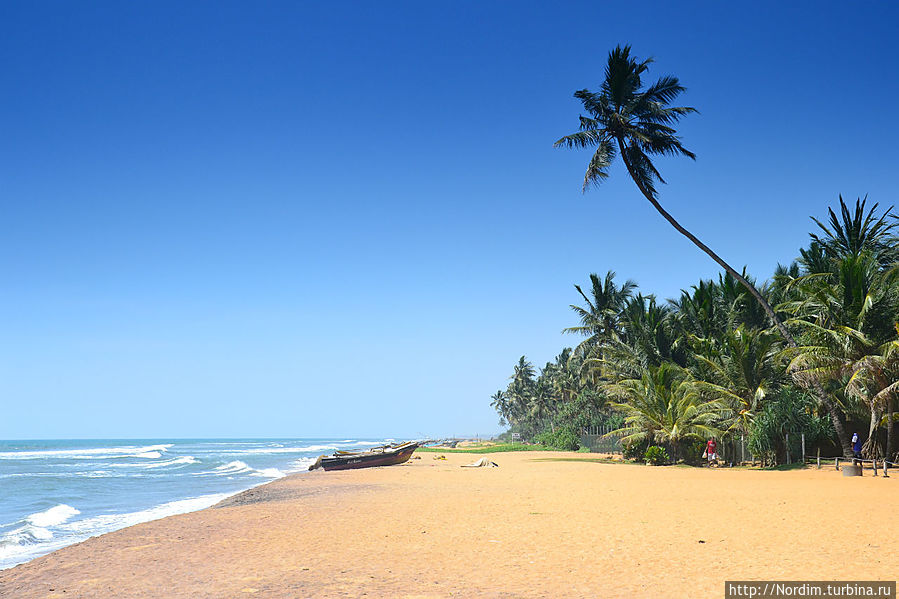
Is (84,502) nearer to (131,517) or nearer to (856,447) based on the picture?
(131,517)

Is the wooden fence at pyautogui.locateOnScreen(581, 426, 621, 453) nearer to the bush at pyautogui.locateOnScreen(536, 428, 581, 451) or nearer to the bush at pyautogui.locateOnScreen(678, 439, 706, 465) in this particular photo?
the bush at pyautogui.locateOnScreen(536, 428, 581, 451)

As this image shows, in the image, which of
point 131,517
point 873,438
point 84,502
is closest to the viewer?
point 131,517

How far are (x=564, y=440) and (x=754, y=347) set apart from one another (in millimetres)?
23972

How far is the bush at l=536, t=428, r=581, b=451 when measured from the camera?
156 ft

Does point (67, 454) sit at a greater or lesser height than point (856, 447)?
lesser

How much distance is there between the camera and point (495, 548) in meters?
9.18

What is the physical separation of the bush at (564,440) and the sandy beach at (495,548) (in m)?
32.0

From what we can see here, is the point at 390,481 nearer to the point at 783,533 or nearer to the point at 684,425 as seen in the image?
the point at 684,425

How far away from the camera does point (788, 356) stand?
25328 mm

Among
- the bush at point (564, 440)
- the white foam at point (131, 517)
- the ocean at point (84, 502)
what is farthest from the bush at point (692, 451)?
the white foam at point (131, 517)

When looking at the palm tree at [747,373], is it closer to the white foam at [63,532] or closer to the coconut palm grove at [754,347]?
the coconut palm grove at [754,347]

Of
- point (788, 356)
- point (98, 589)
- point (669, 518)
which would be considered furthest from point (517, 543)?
point (788, 356)

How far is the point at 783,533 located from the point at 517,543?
4150 mm

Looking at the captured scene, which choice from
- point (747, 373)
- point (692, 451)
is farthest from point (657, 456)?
point (747, 373)
